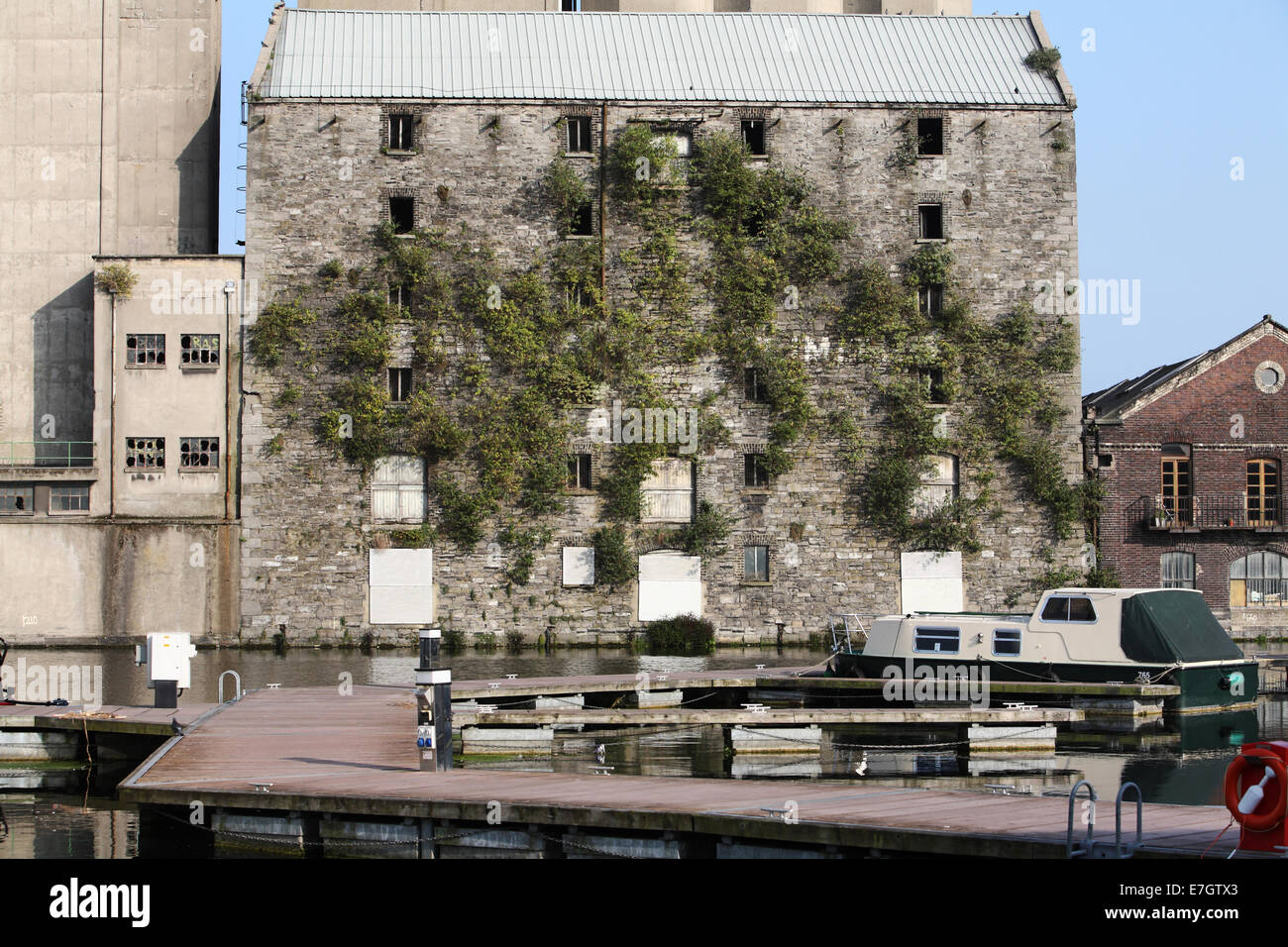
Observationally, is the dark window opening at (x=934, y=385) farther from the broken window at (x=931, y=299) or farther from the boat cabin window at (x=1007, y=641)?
the boat cabin window at (x=1007, y=641)

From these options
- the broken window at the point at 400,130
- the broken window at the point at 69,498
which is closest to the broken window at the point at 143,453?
the broken window at the point at 69,498

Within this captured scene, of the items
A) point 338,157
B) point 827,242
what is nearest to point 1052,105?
point 827,242

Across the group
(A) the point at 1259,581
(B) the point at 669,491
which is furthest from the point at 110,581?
(A) the point at 1259,581

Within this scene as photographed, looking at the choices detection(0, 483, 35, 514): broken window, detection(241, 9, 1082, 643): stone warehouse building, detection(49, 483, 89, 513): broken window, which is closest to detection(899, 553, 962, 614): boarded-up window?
detection(241, 9, 1082, 643): stone warehouse building

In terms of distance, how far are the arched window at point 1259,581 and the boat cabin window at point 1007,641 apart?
19.8m

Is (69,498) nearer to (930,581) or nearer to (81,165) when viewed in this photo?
(81,165)

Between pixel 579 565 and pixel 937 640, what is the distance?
15852mm

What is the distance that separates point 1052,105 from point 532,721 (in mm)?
29177

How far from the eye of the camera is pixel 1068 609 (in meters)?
28.3

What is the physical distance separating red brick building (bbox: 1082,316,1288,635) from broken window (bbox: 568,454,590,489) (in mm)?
15219

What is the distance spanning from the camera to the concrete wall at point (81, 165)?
45406mm

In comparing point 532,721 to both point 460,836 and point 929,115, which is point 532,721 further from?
point 929,115

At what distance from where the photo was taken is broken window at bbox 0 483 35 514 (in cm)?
4219

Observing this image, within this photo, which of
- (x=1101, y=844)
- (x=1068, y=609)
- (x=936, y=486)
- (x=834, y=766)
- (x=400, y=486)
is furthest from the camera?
(x=936, y=486)
